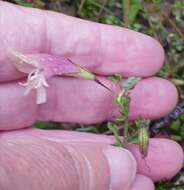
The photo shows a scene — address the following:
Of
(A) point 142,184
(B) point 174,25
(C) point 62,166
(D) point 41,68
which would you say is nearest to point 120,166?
(A) point 142,184

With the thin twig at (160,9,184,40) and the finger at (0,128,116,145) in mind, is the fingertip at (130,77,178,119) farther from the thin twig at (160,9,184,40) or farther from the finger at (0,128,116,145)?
the thin twig at (160,9,184,40)

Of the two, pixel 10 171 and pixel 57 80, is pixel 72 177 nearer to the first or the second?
pixel 10 171

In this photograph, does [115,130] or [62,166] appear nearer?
[62,166]

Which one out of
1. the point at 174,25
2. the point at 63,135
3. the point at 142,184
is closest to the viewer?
the point at 142,184

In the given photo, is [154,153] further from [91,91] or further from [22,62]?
[22,62]

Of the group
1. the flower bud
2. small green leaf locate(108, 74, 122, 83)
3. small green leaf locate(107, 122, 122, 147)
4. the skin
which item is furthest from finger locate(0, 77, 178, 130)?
the flower bud

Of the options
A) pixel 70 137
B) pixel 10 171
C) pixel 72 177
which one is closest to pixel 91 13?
pixel 70 137
